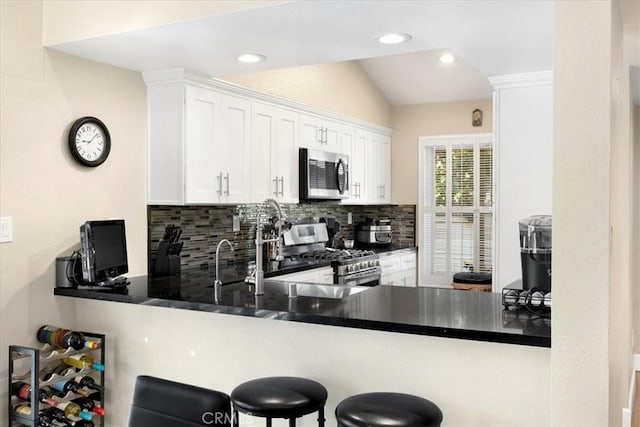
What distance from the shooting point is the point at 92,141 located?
10.9ft

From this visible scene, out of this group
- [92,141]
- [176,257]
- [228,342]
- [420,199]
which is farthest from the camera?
[420,199]

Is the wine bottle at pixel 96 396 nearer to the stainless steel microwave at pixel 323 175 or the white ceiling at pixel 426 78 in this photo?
the stainless steel microwave at pixel 323 175

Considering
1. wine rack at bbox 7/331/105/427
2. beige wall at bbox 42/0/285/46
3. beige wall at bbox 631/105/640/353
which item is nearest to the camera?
beige wall at bbox 42/0/285/46

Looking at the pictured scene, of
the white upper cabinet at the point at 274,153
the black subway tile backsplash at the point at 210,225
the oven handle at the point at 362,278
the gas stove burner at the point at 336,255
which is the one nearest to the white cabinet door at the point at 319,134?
the white upper cabinet at the point at 274,153

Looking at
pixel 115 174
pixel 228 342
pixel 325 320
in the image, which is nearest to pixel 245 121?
pixel 115 174

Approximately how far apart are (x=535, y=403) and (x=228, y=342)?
1391 mm

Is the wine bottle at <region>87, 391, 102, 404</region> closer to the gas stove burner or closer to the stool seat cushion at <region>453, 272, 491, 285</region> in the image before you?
the gas stove burner

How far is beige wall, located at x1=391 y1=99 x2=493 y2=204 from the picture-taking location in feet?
21.1

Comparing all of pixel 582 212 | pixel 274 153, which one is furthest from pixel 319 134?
pixel 582 212

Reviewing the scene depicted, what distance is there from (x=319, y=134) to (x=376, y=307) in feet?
9.62

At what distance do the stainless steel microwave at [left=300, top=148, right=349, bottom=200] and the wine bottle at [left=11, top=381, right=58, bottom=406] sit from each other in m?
2.61

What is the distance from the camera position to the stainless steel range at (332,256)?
16.2 ft

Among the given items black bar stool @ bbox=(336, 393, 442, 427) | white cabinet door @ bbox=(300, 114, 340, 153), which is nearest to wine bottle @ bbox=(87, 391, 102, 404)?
black bar stool @ bbox=(336, 393, 442, 427)

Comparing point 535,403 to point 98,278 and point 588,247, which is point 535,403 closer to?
point 588,247
